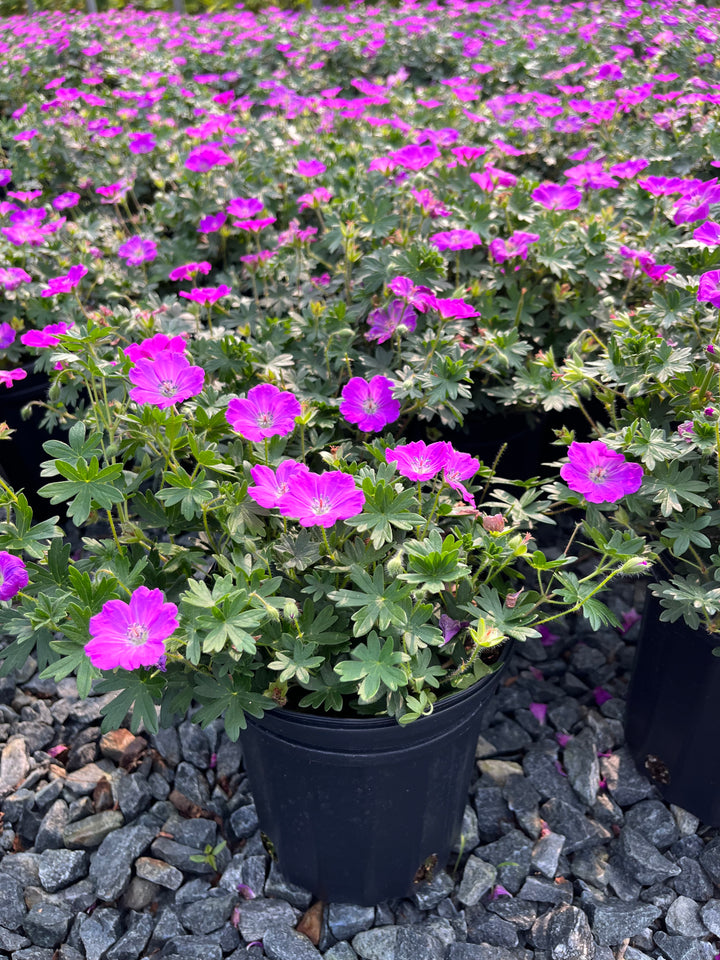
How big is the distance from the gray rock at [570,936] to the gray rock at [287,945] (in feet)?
1.56

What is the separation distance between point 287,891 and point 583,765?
0.76 metres

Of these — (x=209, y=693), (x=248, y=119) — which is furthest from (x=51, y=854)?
(x=248, y=119)

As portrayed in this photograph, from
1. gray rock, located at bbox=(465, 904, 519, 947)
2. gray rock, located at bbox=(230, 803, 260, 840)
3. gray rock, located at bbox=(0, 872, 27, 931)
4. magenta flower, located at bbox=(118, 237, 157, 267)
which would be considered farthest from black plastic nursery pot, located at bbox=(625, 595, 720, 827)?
magenta flower, located at bbox=(118, 237, 157, 267)

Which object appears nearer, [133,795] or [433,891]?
[433,891]

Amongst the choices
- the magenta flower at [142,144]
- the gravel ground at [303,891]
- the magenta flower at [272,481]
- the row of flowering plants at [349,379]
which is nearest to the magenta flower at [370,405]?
the row of flowering plants at [349,379]

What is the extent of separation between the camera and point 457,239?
6.43 feet

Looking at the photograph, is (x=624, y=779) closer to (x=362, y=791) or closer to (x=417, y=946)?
(x=417, y=946)

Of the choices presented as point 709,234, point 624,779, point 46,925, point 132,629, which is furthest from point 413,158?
point 46,925

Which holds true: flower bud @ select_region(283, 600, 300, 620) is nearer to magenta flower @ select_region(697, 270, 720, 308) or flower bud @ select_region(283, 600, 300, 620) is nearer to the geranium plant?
the geranium plant

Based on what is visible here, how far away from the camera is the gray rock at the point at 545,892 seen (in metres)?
1.64

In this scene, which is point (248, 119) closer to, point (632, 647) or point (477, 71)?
point (477, 71)

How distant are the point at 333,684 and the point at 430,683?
0.17 metres

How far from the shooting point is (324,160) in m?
2.87

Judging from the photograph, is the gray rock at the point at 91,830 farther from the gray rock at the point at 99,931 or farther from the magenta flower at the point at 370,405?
the magenta flower at the point at 370,405
